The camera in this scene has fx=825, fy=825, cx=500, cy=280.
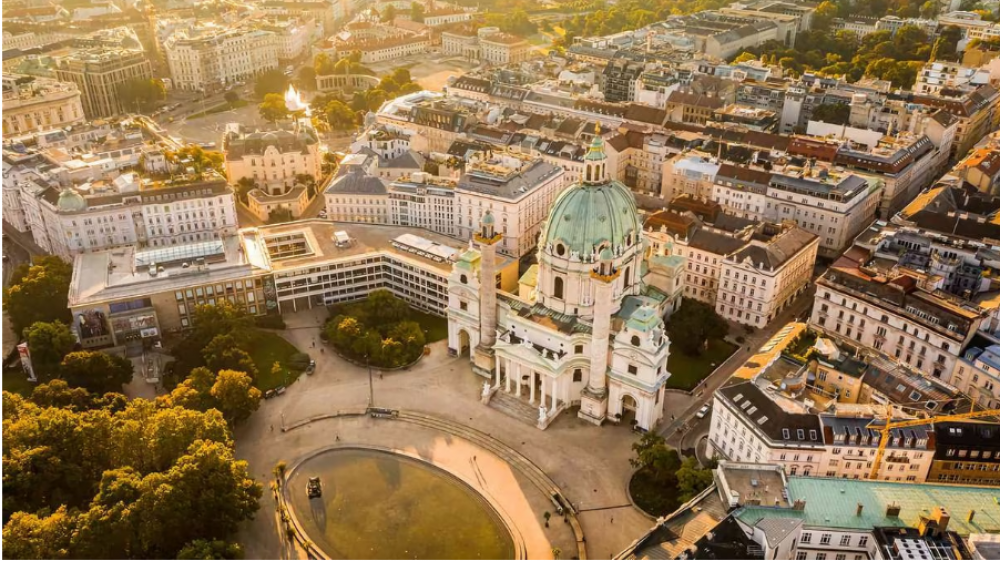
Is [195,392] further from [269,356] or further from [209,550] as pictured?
[209,550]

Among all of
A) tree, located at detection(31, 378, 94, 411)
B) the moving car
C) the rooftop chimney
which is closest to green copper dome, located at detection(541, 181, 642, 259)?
the moving car

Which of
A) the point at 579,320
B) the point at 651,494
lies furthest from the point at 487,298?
the point at 651,494

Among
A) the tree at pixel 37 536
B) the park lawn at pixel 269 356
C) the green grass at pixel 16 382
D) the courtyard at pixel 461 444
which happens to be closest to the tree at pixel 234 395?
the courtyard at pixel 461 444

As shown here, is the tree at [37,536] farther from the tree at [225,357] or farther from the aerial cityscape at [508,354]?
the tree at [225,357]

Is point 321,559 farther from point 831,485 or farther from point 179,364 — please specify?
point 831,485

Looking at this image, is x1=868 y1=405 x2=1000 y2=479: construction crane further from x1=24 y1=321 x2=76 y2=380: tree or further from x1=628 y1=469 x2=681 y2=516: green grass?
x1=24 y1=321 x2=76 y2=380: tree

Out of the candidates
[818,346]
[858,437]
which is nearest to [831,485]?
[858,437]
